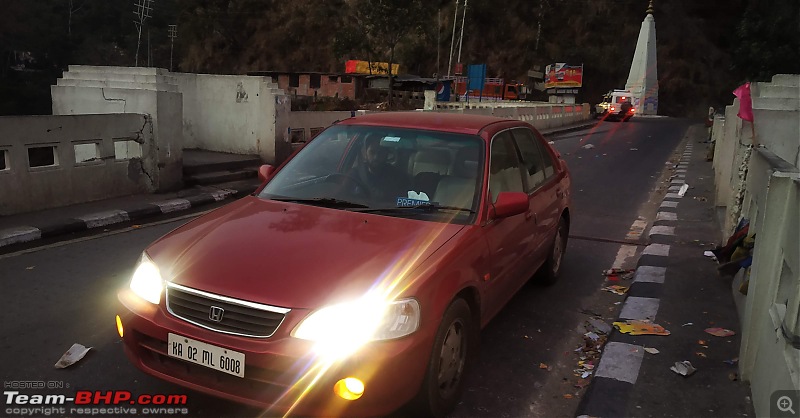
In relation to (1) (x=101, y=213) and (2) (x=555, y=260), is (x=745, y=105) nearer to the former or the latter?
(2) (x=555, y=260)

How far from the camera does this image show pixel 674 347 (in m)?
4.25

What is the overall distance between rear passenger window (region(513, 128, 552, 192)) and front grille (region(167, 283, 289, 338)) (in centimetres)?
260

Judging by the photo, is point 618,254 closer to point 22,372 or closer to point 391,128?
point 391,128

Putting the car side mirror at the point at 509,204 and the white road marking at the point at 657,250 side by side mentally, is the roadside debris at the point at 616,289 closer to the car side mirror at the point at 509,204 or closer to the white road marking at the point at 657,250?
the white road marking at the point at 657,250

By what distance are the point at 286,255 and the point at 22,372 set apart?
6.36 feet

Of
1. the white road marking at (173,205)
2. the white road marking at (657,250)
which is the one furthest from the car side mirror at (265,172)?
the white road marking at (173,205)

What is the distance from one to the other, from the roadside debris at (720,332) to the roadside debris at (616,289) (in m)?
1.15

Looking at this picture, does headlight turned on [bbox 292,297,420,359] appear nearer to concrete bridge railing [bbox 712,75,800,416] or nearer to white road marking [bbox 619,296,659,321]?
concrete bridge railing [bbox 712,75,800,416]

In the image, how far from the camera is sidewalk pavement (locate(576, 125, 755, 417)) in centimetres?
347

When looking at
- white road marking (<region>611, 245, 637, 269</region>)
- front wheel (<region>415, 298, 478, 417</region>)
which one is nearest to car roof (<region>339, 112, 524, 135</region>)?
front wheel (<region>415, 298, 478, 417</region>)

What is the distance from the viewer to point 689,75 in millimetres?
64062

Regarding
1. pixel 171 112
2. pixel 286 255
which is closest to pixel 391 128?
pixel 286 255

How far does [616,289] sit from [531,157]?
1686mm

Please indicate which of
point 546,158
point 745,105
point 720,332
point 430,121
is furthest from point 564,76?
point 430,121
